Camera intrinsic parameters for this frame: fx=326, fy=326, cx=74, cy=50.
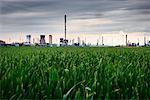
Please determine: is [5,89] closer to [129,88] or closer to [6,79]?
[6,79]

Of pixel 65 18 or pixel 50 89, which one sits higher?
pixel 65 18

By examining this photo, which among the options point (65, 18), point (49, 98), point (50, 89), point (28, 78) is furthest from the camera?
point (65, 18)

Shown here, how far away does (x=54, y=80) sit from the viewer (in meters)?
3.74

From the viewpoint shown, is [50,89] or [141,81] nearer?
[50,89]

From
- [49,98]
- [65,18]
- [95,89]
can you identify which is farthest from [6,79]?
[65,18]

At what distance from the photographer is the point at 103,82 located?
386cm

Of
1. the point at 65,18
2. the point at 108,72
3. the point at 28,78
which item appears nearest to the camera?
the point at 28,78

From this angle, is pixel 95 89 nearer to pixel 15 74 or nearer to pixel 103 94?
pixel 103 94

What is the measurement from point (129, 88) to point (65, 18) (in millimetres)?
89480

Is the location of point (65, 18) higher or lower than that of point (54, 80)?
higher

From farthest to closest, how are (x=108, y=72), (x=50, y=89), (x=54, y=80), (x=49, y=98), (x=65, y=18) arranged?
(x=65, y=18), (x=108, y=72), (x=54, y=80), (x=50, y=89), (x=49, y=98)

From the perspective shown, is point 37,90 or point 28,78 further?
point 28,78

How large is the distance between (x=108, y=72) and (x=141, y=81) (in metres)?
0.57

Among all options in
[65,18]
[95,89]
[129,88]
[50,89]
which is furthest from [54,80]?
[65,18]
